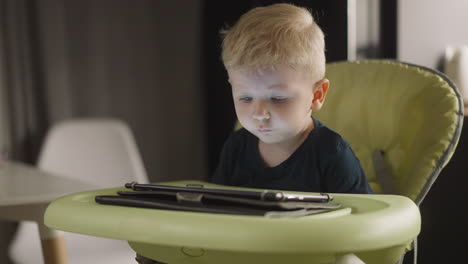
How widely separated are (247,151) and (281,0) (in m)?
0.18

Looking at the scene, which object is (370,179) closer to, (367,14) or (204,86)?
(367,14)

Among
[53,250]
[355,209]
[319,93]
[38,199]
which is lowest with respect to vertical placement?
[53,250]

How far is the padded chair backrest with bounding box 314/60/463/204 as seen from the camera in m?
0.86

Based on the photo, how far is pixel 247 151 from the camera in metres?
0.78

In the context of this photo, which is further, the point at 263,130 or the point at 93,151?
the point at 93,151

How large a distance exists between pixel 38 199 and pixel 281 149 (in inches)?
22.5

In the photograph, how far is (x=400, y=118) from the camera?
2.99 feet

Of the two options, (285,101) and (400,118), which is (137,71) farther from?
(285,101)

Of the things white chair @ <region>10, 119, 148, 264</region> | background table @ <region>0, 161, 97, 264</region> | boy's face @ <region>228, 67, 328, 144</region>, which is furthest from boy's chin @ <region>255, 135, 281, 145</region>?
white chair @ <region>10, 119, 148, 264</region>

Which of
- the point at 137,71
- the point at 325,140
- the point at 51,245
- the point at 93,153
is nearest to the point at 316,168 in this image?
the point at 325,140

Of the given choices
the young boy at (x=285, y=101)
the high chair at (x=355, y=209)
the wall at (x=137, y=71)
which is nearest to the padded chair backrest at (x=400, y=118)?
the high chair at (x=355, y=209)

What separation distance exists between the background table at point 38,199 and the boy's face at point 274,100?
58cm

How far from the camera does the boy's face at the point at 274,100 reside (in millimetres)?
654

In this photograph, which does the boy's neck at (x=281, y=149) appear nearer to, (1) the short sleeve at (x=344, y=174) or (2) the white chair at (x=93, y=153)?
(1) the short sleeve at (x=344, y=174)
